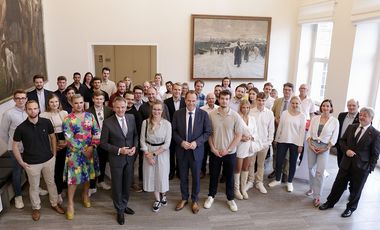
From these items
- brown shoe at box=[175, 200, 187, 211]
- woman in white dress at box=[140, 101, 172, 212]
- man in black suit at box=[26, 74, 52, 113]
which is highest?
man in black suit at box=[26, 74, 52, 113]

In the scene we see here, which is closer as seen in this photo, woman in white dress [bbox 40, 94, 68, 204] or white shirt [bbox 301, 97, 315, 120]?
woman in white dress [bbox 40, 94, 68, 204]

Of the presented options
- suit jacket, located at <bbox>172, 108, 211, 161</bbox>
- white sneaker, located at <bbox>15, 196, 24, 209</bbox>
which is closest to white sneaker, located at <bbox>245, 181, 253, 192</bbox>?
suit jacket, located at <bbox>172, 108, 211, 161</bbox>

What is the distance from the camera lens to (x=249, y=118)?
4.15 meters

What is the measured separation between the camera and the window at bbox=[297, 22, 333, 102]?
7.28 metres

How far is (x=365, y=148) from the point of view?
365 centimetres

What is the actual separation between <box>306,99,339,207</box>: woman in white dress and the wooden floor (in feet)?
1.19

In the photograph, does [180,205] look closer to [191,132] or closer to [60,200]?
[191,132]

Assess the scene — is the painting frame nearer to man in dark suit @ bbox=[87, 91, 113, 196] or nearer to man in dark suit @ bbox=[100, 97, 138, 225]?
man in dark suit @ bbox=[87, 91, 113, 196]

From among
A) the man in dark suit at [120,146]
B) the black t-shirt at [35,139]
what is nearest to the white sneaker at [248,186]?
the man in dark suit at [120,146]

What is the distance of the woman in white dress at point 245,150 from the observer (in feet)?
13.2

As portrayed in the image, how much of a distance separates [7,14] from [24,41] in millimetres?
752

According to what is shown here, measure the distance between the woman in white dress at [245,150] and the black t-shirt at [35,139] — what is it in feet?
7.95

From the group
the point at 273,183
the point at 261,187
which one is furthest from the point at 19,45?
the point at 273,183

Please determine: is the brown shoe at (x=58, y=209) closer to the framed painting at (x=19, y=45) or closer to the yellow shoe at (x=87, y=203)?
the yellow shoe at (x=87, y=203)
